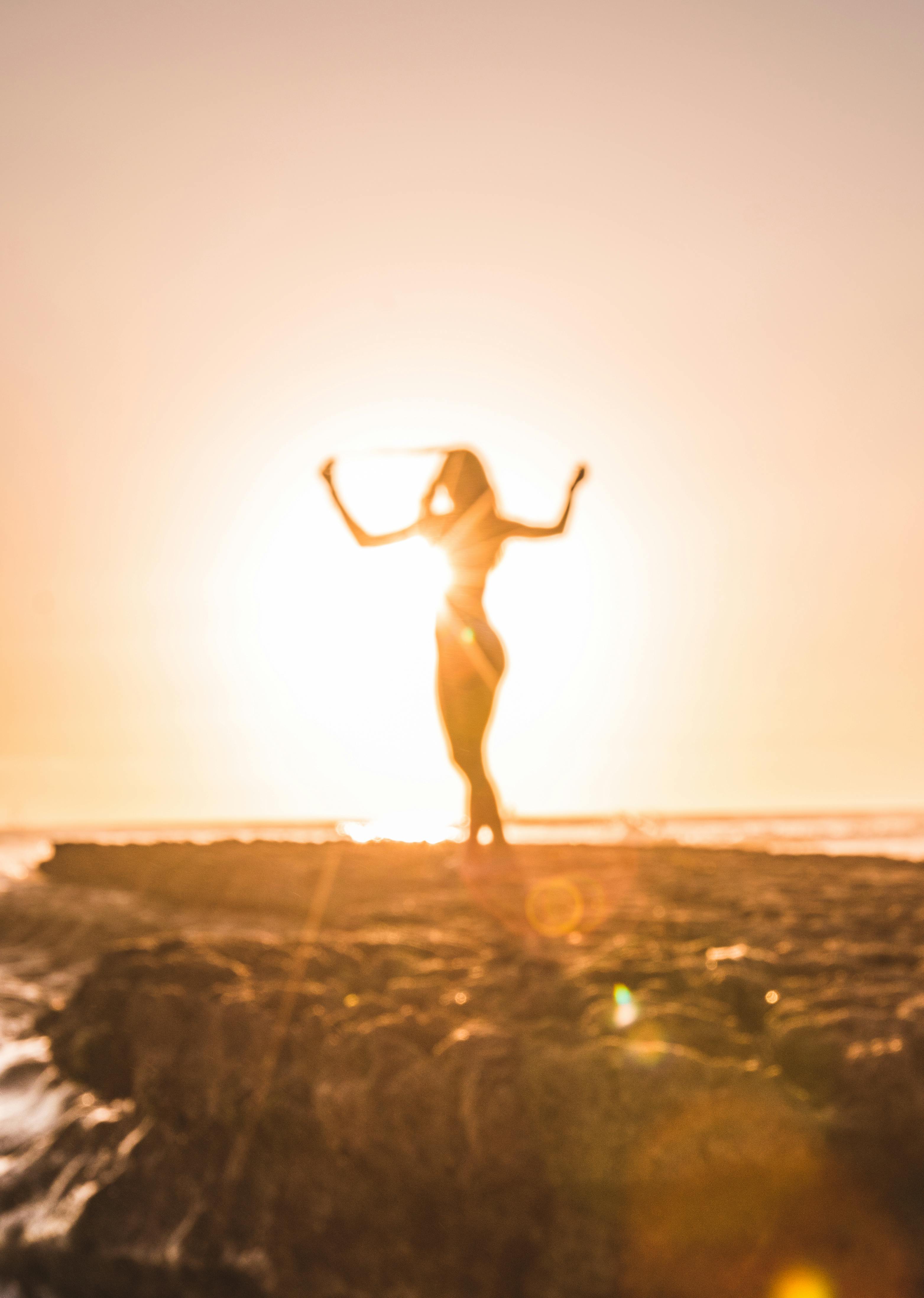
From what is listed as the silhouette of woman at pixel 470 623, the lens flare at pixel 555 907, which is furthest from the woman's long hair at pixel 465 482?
the lens flare at pixel 555 907

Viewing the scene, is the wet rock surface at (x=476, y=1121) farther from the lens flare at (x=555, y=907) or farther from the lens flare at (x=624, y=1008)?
the lens flare at (x=555, y=907)

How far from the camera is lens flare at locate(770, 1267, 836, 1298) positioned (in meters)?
2.40

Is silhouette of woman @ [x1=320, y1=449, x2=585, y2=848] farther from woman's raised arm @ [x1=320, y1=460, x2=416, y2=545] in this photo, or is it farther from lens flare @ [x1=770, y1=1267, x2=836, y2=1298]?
lens flare @ [x1=770, y1=1267, x2=836, y2=1298]

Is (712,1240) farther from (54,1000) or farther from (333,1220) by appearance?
(54,1000)

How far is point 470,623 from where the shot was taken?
23.4ft

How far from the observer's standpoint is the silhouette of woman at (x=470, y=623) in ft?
23.3

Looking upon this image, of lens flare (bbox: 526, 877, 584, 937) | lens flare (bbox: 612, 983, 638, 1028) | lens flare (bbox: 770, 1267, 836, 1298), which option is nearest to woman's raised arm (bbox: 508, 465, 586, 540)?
lens flare (bbox: 526, 877, 584, 937)

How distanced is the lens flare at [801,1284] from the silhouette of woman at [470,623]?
4.73 m

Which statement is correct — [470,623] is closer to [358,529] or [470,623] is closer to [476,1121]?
[358,529]

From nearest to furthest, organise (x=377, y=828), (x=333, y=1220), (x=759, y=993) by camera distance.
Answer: (x=333, y=1220)
(x=759, y=993)
(x=377, y=828)

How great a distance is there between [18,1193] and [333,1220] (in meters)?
1.51

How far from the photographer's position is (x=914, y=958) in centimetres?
417

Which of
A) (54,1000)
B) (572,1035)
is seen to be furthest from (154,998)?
(54,1000)

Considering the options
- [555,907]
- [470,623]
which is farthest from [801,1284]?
[470,623]
